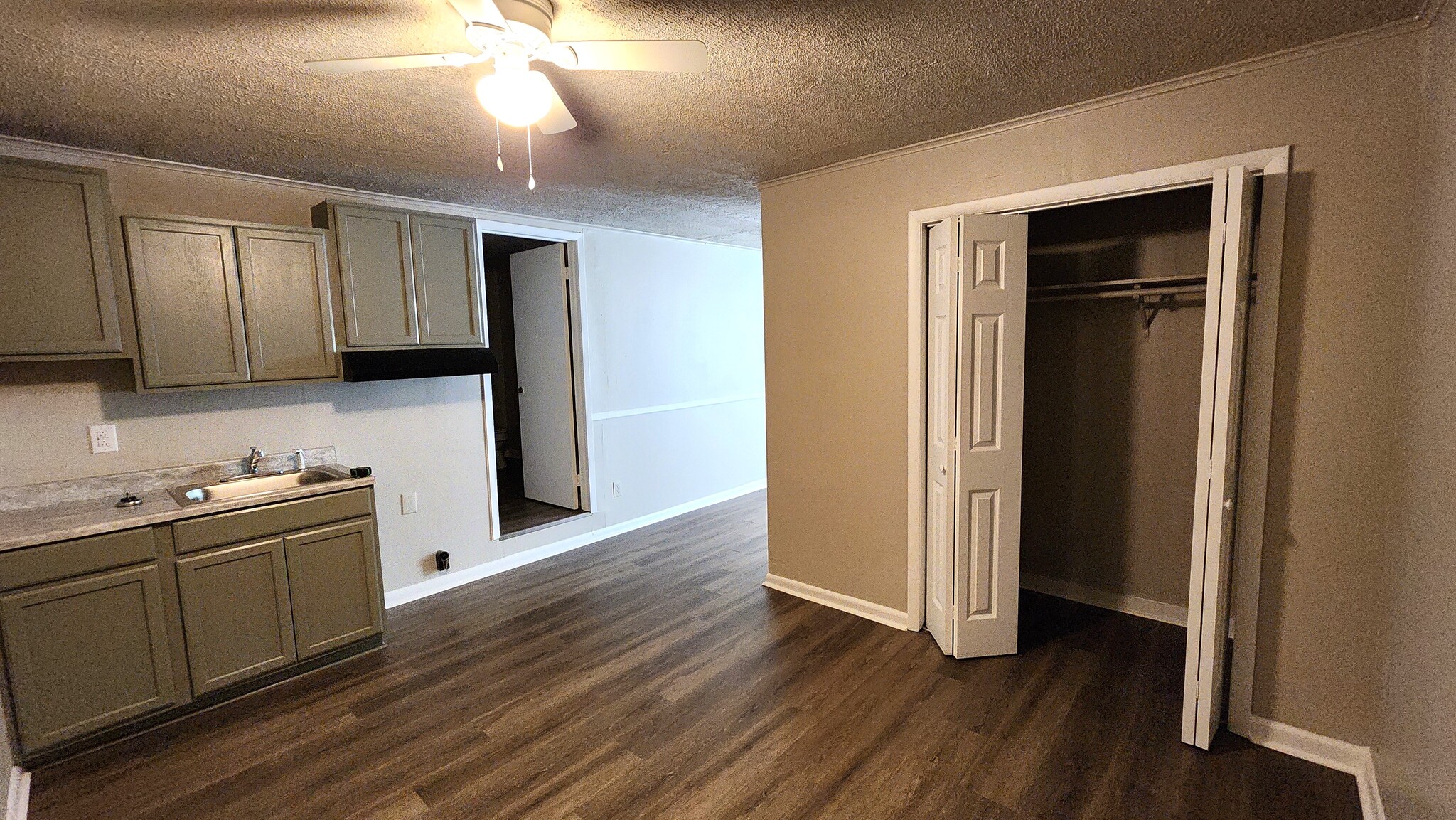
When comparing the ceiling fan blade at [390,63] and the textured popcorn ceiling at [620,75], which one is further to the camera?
the textured popcorn ceiling at [620,75]

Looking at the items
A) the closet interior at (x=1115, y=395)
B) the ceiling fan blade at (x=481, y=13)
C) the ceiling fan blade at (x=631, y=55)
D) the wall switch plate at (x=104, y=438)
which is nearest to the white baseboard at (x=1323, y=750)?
the closet interior at (x=1115, y=395)

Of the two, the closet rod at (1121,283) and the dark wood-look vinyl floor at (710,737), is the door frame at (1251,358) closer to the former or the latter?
the dark wood-look vinyl floor at (710,737)

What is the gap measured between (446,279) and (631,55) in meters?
2.47

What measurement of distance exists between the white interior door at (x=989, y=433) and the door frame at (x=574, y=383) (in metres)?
2.95

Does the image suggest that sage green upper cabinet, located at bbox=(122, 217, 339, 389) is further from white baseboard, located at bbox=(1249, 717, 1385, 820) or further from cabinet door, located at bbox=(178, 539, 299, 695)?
white baseboard, located at bbox=(1249, 717, 1385, 820)

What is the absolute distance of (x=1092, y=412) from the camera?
341cm


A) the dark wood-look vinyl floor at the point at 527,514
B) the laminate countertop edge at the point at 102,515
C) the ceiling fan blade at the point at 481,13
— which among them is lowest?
the dark wood-look vinyl floor at the point at 527,514

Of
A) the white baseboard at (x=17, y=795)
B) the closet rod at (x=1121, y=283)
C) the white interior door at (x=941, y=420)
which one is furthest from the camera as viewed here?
the closet rod at (x=1121, y=283)

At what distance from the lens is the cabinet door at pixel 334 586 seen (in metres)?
2.90

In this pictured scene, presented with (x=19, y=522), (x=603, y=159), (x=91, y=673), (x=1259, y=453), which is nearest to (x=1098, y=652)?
(x=1259, y=453)

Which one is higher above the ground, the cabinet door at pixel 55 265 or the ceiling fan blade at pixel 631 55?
the ceiling fan blade at pixel 631 55

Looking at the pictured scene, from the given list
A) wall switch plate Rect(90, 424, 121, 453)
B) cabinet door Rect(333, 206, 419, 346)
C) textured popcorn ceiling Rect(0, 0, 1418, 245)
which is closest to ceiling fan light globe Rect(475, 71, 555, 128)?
textured popcorn ceiling Rect(0, 0, 1418, 245)

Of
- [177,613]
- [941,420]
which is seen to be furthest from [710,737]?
[177,613]

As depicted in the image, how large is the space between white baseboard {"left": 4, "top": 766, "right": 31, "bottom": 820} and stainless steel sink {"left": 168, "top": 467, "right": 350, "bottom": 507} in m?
1.03
